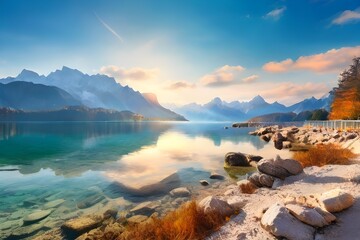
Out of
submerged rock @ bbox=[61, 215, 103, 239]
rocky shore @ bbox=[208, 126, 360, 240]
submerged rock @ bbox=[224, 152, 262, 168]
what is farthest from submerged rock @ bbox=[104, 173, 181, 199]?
rocky shore @ bbox=[208, 126, 360, 240]

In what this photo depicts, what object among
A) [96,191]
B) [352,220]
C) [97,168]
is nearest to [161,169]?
[97,168]

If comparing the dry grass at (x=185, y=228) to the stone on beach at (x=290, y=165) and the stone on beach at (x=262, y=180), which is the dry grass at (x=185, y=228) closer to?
the stone on beach at (x=262, y=180)

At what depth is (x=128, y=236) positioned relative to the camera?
8.35m

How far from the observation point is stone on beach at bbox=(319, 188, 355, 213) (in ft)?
24.8

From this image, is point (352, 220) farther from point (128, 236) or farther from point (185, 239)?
point (128, 236)

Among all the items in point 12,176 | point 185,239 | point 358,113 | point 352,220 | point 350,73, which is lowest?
point 12,176

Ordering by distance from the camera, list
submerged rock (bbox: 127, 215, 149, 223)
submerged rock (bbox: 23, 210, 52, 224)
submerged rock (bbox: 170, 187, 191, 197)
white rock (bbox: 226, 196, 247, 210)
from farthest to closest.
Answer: submerged rock (bbox: 170, 187, 191, 197), submerged rock (bbox: 23, 210, 52, 224), submerged rock (bbox: 127, 215, 149, 223), white rock (bbox: 226, 196, 247, 210)

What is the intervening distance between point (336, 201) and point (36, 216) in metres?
13.2

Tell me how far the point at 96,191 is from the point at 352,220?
14.4 meters

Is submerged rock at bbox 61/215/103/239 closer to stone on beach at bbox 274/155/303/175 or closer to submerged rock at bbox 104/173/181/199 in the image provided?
submerged rock at bbox 104/173/181/199

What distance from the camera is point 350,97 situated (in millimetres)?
59875

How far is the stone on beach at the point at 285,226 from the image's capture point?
21.6 ft

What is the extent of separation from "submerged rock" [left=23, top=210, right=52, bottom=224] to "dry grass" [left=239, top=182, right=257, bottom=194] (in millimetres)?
10288

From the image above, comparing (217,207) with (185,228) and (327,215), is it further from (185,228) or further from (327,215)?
(327,215)
